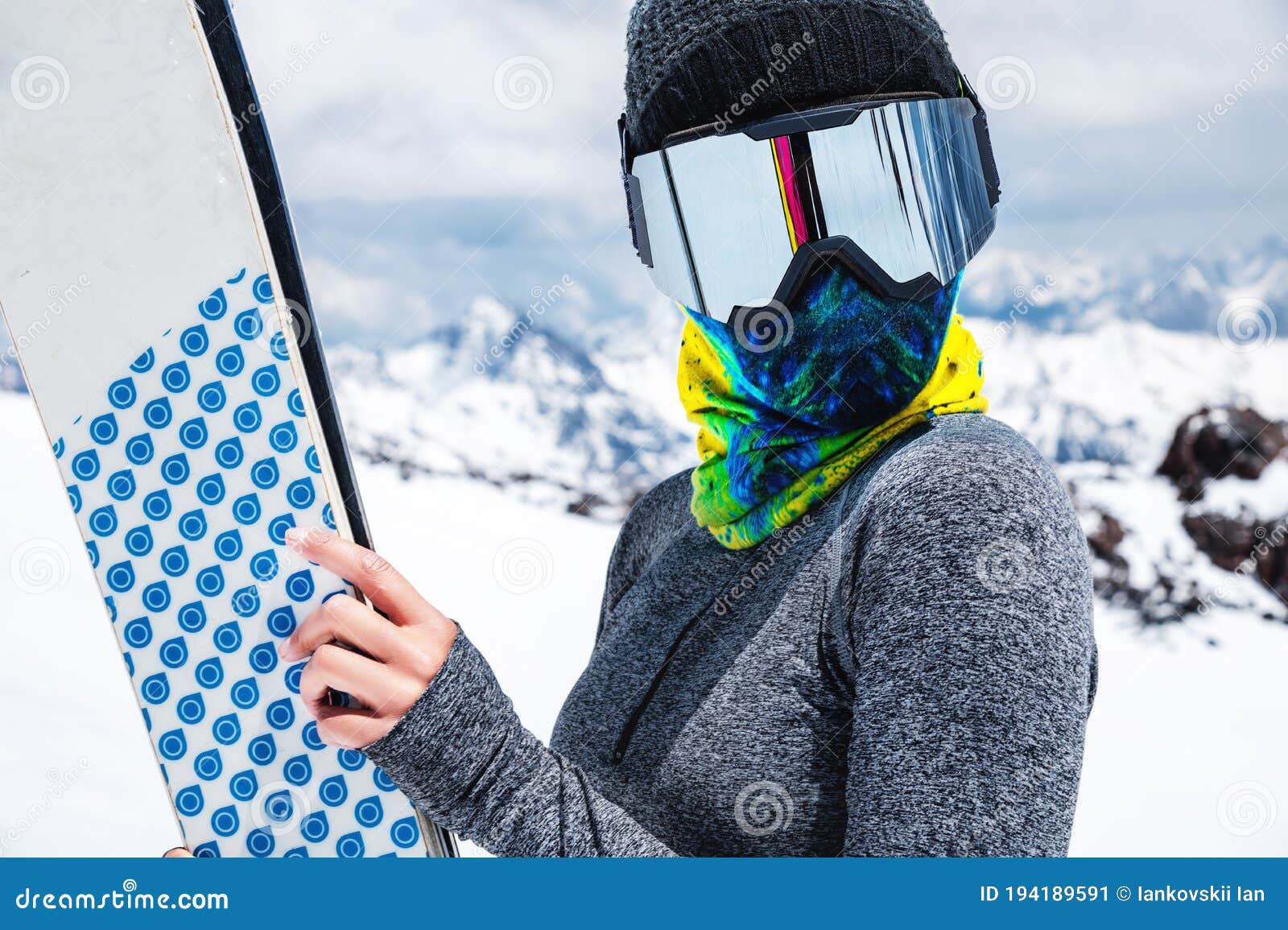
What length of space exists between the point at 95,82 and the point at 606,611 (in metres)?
1.13

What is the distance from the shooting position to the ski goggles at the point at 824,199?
1162 millimetres

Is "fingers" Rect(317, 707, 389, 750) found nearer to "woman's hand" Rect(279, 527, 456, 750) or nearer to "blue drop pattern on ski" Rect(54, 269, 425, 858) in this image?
"woman's hand" Rect(279, 527, 456, 750)

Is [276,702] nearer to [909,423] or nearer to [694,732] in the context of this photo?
[694,732]

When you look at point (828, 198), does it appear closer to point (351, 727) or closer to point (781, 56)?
point (781, 56)

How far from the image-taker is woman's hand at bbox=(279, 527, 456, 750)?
0.98 m

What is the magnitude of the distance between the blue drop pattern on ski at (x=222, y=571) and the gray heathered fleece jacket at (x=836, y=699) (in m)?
0.31

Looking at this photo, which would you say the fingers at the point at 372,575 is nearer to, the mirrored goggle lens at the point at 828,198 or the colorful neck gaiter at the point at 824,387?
the colorful neck gaiter at the point at 824,387

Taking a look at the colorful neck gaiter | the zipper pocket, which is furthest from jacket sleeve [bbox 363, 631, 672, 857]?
the colorful neck gaiter

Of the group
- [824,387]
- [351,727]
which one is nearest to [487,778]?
[351,727]

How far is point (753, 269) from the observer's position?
1.22m

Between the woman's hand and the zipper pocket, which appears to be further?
the zipper pocket

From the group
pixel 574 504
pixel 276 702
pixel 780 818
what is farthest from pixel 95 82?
pixel 574 504

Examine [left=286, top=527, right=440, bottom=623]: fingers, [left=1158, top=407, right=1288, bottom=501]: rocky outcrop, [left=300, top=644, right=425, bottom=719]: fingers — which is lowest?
[left=1158, top=407, right=1288, bottom=501]: rocky outcrop

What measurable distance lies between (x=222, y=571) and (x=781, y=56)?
3.26ft
